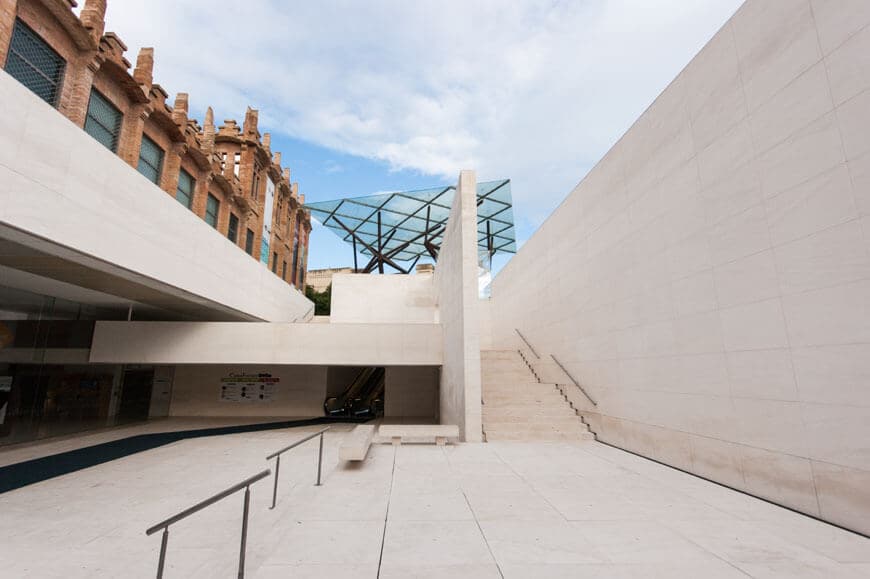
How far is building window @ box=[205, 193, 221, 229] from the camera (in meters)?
16.9

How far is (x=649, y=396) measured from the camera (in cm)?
751

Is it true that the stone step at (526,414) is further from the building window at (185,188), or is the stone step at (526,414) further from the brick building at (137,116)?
the building window at (185,188)

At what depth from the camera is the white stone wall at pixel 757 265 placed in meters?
4.21

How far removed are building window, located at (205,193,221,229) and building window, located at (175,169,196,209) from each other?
95 cm

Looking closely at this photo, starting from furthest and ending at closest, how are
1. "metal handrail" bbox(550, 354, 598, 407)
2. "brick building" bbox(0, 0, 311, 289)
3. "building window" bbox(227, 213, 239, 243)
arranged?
"building window" bbox(227, 213, 239, 243) → "metal handrail" bbox(550, 354, 598, 407) → "brick building" bbox(0, 0, 311, 289)

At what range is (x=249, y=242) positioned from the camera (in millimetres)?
20922

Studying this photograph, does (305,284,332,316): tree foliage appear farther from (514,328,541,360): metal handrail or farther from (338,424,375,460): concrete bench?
(338,424,375,460): concrete bench

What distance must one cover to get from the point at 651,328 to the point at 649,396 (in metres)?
1.31

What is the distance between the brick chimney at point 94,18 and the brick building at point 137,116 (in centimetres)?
2

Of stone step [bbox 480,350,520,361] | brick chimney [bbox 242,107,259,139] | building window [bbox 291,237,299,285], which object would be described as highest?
brick chimney [bbox 242,107,259,139]

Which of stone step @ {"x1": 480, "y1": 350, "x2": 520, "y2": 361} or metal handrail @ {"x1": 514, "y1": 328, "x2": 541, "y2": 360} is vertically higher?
metal handrail @ {"x1": 514, "y1": 328, "x2": 541, "y2": 360}

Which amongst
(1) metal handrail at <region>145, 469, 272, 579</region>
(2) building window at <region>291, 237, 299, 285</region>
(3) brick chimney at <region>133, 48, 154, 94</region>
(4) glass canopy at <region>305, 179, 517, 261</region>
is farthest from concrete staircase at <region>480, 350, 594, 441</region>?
(2) building window at <region>291, 237, 299, 285</region>

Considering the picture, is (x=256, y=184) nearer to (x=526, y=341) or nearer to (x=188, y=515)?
(x=526, y=341)

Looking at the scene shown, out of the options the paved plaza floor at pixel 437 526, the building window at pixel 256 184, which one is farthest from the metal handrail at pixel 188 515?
the building window at pixel 256 184
